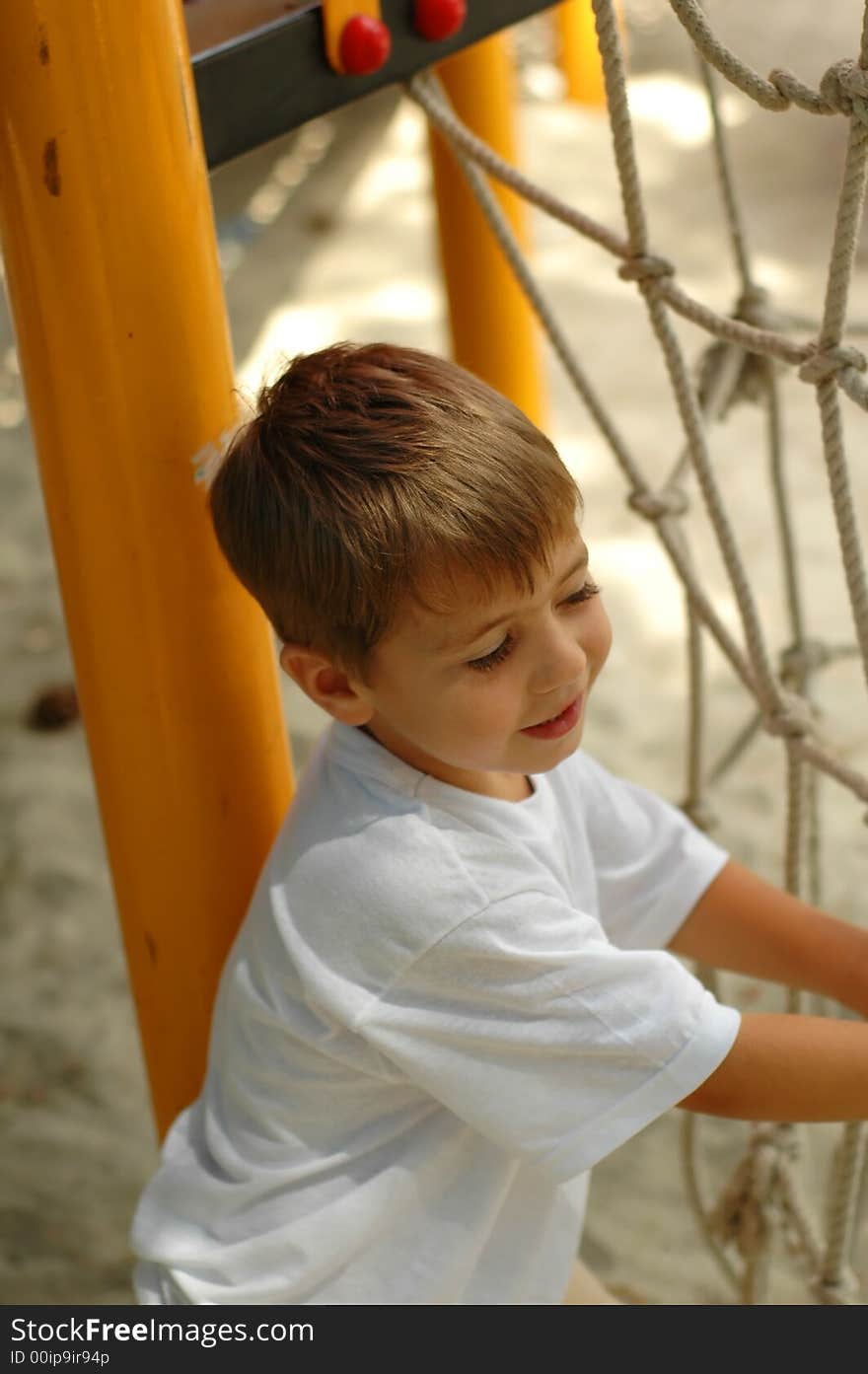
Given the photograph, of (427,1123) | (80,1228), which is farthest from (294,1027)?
(80,1228)

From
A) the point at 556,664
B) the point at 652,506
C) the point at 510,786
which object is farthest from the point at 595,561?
the point at 556,664

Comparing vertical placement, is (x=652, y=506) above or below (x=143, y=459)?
below

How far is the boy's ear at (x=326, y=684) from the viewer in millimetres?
860

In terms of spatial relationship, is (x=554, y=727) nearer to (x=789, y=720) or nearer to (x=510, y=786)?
(x=510, y=786)

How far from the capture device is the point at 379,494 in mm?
792

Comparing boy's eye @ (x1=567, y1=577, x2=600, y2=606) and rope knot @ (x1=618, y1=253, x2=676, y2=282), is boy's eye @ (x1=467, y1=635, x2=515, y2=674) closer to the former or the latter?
boy's eye @ (x1=567, y1=577, x2=600, y2=606)

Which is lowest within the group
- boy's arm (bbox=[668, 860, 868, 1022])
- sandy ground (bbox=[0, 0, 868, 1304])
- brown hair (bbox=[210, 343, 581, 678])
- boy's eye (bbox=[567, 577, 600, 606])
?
sandy ground (bbox=[0, 0, 868, 1304])

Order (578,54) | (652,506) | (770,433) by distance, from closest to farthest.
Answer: (652,506) < (770,433) < (578,54)

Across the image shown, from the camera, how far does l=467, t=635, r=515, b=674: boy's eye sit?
82 centimetres

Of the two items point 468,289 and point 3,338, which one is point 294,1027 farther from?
point 3,338

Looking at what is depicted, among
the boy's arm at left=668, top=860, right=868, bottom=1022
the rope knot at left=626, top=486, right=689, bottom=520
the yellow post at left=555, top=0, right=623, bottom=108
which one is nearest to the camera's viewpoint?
the boy's arm at left=668, top=860, right=868, bottom=1022

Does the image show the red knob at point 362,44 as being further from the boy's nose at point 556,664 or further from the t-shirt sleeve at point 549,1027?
the t-shirt sleeve at point 549,1027

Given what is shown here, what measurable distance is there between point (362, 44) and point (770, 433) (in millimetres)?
549

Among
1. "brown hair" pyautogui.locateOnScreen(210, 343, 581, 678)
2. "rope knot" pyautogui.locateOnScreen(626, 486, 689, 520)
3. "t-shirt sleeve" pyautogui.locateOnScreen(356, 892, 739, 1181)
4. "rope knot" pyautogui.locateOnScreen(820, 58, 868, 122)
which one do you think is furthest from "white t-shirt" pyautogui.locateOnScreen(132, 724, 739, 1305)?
"rope knot" pyautogui.locateOnScreen(820, 58, 868, 122)
